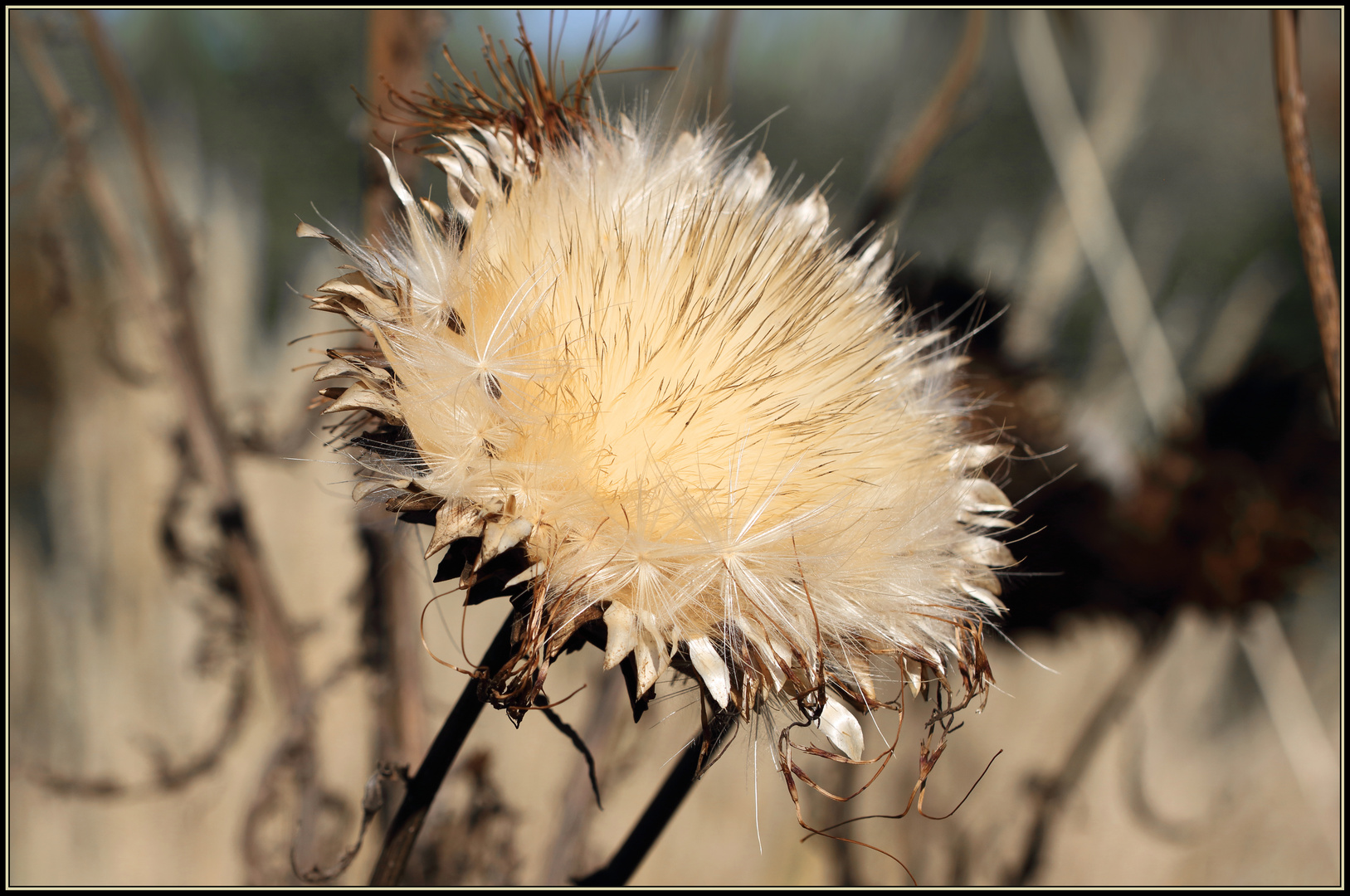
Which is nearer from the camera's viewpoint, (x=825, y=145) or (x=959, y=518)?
(x=959, y=518)

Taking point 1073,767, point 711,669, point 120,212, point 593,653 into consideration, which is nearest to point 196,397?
point 120,212

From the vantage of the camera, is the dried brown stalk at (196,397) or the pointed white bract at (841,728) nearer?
the pointed white bract at (841,728)

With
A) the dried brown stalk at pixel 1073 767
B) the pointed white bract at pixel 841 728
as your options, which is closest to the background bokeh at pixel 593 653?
the dried brown stalk at pixel 1073 767

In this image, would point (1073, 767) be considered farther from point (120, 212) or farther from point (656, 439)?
point (120, 212)

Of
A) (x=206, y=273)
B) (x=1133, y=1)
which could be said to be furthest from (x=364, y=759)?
(x=1133, y=1)

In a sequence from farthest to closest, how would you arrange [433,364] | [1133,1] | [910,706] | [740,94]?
[910,706], [740,94], [1133,1], [433,364]

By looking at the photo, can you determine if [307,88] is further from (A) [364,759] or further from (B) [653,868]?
(B) [653,868]

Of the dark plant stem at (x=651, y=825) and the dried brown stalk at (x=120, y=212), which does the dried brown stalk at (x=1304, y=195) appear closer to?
the dark plant stem at (x=651, y=825)
